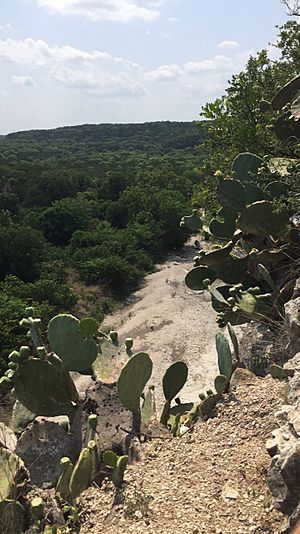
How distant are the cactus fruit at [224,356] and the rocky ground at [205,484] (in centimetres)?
43

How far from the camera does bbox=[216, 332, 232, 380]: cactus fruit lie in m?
4.86

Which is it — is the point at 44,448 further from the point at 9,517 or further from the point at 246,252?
the point at 246,252

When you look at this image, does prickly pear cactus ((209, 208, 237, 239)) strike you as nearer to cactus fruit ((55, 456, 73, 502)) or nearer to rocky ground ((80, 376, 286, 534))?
rocky ground ((80, 376, 286, 534))

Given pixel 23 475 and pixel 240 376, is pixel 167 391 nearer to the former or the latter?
pixel 240 376

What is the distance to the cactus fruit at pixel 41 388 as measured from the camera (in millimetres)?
4492

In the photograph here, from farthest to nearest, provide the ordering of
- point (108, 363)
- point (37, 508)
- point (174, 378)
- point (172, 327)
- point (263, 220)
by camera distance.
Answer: point (172, 327)
point (263, 220)
point (108, 363)
point (174, 378)
point (37, 508)

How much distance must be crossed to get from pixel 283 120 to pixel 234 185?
1449mm

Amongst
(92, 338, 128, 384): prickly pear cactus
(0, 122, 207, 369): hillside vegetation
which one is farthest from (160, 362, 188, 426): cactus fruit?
(0, 122, 207, 369): hillside vegetation

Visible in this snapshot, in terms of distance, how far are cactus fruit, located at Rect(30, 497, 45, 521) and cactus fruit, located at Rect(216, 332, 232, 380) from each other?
208cm

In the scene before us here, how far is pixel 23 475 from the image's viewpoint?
3.72 m

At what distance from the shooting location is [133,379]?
4.48 metres

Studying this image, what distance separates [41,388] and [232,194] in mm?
3250

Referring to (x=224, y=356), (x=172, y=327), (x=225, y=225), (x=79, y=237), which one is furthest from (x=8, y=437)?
(x=79, y=237)

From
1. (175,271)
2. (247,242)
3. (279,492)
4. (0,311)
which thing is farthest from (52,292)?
(279,492)
